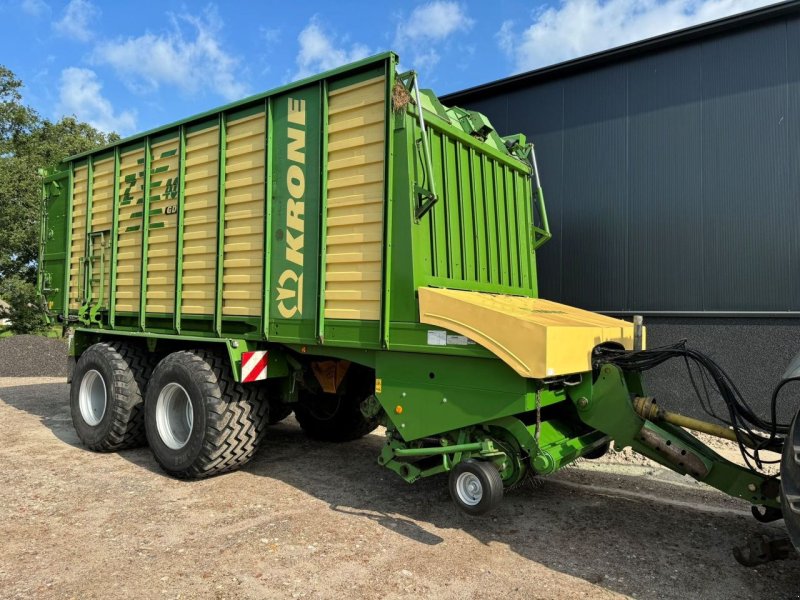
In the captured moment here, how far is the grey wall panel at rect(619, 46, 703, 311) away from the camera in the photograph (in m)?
7.40

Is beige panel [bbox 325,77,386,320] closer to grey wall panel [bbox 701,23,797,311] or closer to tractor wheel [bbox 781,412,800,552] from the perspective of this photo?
tractor wheel [bbox 781,412,800,552]

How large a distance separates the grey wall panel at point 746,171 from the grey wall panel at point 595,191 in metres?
1.06

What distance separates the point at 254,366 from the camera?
4.81m

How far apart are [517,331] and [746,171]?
5.50 m

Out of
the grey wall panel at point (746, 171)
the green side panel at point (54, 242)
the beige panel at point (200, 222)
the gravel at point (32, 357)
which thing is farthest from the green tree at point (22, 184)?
the grey wall panel at point (746, 171)

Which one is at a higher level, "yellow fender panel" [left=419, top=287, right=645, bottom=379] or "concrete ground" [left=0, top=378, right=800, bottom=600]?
"yellow fender panel" [left=419, top=287, right=645, bottom=379]

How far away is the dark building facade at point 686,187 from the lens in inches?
272

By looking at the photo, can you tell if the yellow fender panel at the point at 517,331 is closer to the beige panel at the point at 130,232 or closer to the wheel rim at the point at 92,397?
the beige panel at the point at 130,232

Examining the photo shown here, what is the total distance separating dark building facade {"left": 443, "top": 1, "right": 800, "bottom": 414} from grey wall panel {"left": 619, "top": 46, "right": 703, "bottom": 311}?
0.5 inches

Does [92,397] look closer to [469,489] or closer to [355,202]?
[355,202]

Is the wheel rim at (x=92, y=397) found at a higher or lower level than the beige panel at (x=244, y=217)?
lower

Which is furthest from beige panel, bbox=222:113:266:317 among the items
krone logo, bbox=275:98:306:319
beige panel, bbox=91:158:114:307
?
beige panel, bbox=91:158:114:307

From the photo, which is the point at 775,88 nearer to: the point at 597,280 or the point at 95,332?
the point at 597,280

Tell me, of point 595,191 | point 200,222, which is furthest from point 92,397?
point 595,191
